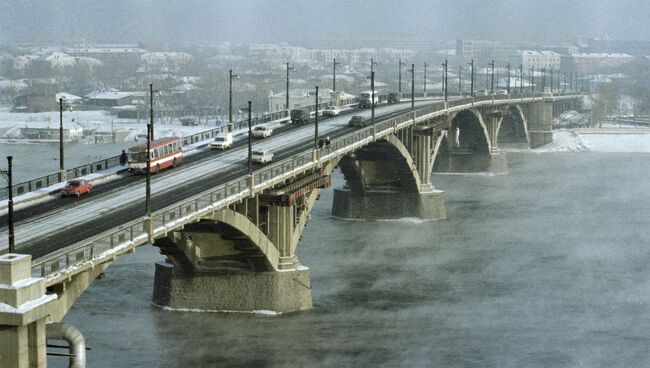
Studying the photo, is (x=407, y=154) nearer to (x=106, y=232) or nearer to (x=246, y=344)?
(x=246, y=344)

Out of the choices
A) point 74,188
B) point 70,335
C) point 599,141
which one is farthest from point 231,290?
point 599,141

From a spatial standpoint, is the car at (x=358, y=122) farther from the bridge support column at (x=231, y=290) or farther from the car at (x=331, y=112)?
the bridge support column at (x=231, y=290)

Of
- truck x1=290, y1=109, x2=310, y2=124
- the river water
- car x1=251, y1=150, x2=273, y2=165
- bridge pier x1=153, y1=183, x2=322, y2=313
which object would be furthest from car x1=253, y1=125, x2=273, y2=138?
bridge pier x1=153, y1=183, x2=322, y2=313

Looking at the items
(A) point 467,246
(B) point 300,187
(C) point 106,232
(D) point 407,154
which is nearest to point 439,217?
(D) point 407,154

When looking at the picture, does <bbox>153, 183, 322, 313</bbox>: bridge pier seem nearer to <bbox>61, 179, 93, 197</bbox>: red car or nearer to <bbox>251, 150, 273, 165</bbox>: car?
<bbox>61, 179, 93, 197</bbox>: red car

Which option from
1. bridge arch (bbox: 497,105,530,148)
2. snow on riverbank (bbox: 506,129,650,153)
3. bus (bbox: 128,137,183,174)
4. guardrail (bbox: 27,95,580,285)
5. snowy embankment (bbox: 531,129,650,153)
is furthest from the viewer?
snowy embankment (bbox: 531,129,650,153)

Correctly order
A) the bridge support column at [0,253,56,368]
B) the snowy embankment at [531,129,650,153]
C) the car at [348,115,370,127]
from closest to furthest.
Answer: the bridge support column at [0,253,56,368] < the car at [348,115,370,127] < the snowy embankment at [531,129,650,153]

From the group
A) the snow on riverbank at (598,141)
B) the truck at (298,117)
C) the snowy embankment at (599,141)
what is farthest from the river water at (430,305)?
the snowy embankment at (599,141)
